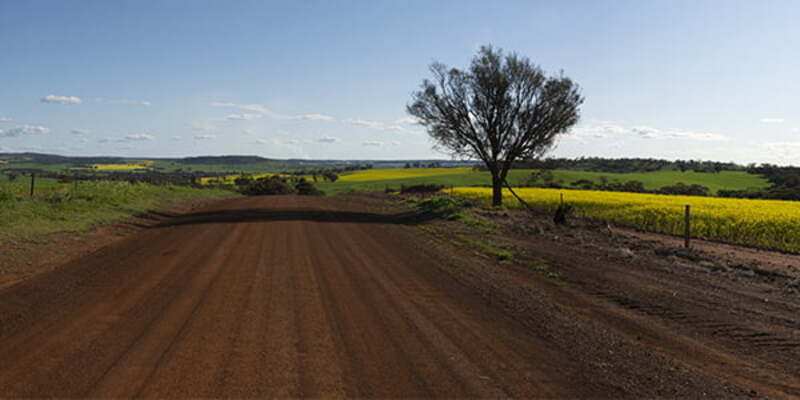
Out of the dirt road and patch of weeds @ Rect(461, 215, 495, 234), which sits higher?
patch of weeds @ Rect(461, 215, 495, 234)

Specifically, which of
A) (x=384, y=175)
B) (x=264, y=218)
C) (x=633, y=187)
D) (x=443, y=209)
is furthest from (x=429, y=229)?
(x=384, y=175)

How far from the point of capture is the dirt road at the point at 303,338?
526 centimetres

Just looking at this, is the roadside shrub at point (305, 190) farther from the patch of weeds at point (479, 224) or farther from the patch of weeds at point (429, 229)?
the patch of weeds at point (429, 229)

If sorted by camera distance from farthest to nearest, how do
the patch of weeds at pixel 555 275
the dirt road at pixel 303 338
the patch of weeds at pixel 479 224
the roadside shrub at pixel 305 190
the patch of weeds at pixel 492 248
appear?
the roadside shrub at pixel 305 190 < the patch of weeds at pixel 479 224 < the patch of weeds at pixel 492 248 < the patch of weeds at pixel 555 275 < the dirt road at pixel 303 338

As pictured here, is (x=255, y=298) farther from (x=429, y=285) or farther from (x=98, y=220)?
(x=98, y=220)

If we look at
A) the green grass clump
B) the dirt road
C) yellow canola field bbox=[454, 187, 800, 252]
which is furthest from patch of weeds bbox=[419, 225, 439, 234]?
the green grass clump

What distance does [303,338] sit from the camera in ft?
21.7

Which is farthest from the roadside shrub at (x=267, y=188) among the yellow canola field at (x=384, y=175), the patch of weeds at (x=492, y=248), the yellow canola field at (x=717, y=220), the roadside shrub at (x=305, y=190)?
the patch of weeds at (x=492, y=248)

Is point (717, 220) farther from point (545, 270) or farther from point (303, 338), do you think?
point (303, 338)

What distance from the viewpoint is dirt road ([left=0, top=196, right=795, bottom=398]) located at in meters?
5.26

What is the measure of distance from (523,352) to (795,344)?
4800 millimetres

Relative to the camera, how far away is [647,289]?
11.3 meters

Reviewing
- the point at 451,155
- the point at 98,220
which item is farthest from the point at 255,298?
the point at 451,155

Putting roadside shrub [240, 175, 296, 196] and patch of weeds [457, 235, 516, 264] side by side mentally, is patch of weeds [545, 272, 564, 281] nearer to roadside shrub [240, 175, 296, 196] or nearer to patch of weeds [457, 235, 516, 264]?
patch of weeds [457, 235, 516, 264]
